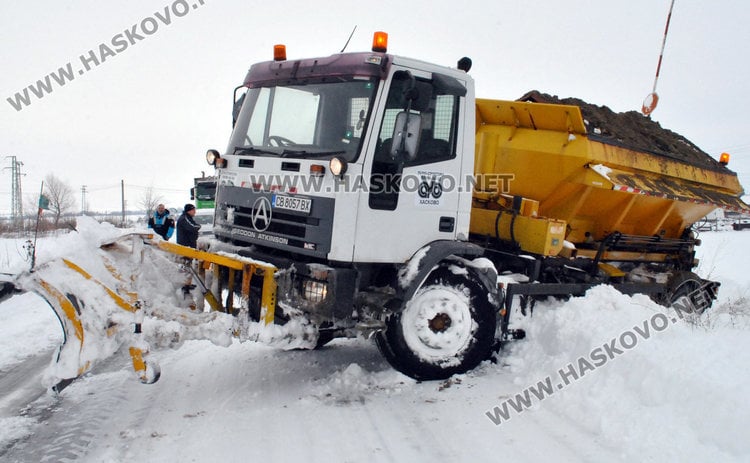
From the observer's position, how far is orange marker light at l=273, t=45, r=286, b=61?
486 cm

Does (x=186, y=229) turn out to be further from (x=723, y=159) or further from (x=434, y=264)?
(x=723, y=159)

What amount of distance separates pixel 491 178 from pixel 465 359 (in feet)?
8.05

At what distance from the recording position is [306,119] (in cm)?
451

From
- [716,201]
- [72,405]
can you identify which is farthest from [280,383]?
[716,201]

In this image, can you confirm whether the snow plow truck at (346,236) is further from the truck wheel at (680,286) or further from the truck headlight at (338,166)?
the truck wheel at (680,286)

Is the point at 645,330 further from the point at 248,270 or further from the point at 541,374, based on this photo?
the point at 248,270

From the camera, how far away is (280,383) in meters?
4.55

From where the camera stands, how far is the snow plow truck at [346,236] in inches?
157

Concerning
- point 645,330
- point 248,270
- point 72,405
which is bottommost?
point 72,405

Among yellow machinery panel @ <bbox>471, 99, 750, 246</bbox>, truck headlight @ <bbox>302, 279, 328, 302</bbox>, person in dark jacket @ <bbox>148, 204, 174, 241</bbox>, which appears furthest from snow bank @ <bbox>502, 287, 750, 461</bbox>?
person in dark jacket @ <bbox>148, 204, 174, 241</bbox>

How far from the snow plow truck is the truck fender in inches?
0.5

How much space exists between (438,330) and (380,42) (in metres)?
2.56

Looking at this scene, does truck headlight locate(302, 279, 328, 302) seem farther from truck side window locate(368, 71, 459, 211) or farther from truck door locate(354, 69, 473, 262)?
truck side window locate(368, 71, 459, 211)

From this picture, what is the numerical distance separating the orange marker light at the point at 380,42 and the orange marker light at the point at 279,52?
102 centimetres
